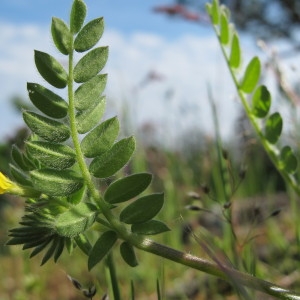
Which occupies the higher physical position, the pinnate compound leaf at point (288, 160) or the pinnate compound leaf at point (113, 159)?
the pinnate compound leaf at point (113, 159)

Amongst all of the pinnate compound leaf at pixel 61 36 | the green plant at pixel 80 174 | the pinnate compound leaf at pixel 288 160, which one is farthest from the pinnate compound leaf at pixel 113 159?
the pinnate compound leaf at pixel 288 160

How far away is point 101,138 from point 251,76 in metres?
0.45

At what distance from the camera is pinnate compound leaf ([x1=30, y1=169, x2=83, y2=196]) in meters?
0.54

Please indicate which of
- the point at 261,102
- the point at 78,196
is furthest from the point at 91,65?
the point at 261,102

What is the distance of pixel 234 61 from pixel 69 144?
1.44 ft

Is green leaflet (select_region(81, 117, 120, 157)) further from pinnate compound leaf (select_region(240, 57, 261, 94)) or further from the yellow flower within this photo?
pinnate compound leaf (select_region(240, 57, 261, 94))

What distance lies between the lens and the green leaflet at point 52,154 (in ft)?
1.83

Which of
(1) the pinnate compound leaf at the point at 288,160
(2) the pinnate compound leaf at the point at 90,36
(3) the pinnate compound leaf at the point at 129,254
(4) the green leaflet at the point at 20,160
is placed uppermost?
(2) the pinnate compound leaf at the point at 90,36

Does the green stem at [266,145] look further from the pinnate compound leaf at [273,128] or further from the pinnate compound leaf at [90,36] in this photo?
the pinnate compound leaf at [90,36]

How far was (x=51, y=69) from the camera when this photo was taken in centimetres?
57

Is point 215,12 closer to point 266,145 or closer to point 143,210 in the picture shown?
point 266,145

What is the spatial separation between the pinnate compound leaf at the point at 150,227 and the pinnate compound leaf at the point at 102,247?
0.02 meters

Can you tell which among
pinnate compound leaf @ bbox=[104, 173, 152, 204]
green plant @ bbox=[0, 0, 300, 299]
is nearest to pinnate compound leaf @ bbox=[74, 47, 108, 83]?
green plant @ bbox=[0, 0, 300, 299]

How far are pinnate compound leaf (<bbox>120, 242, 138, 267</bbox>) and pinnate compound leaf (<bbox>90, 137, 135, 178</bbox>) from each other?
74 millimetres
